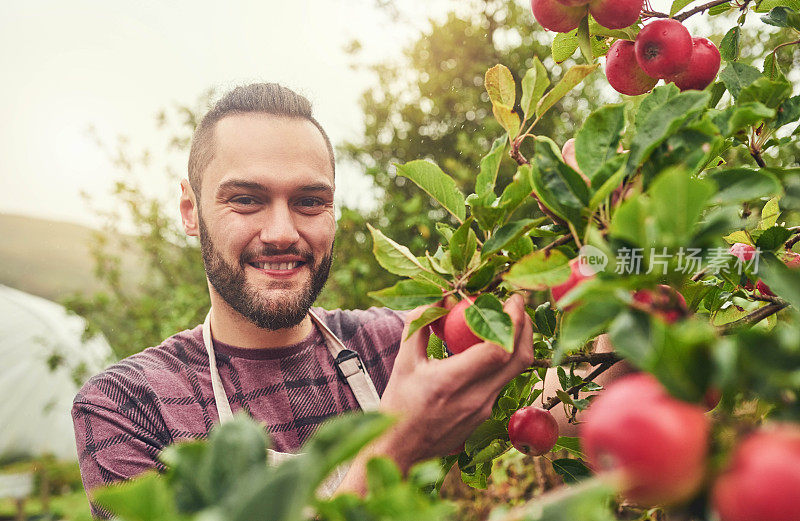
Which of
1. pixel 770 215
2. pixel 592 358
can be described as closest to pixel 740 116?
pixel 592 358

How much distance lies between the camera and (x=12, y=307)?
4.52m

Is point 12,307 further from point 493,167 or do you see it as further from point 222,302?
point 493,167

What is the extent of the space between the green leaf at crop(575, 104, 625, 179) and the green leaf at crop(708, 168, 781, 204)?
0.09 metres

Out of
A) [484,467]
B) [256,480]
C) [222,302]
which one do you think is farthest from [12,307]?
[256,480]

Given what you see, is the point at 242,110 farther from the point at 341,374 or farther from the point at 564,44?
the point at 564,44

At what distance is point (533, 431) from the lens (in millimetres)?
Result: 713

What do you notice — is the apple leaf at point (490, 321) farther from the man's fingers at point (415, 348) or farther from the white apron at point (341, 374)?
the white apron at point (341, 374)

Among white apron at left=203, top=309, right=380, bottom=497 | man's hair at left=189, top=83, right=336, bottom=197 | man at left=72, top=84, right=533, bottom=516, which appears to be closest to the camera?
man at left=72, top=84, right=533, bottom=516

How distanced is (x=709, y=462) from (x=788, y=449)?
0.04 metres

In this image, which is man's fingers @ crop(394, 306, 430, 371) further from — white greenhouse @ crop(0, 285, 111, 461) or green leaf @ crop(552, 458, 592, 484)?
white greenhouse @ crop(0, 285, 111, 461)

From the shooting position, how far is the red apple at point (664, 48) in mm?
654

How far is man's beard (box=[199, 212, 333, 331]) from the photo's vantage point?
142 cm

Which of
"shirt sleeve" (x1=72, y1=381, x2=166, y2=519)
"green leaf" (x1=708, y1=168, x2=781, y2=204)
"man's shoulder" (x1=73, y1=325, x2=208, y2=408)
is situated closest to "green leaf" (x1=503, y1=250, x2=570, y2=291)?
"green leaf" (x1=708, y1=168, x2=781, y2=204)

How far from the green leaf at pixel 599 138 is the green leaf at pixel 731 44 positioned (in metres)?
0.45
